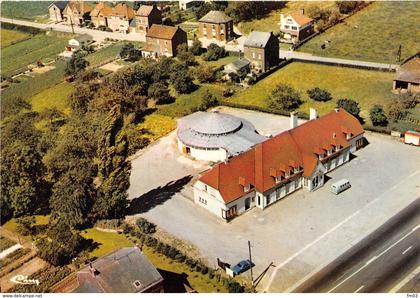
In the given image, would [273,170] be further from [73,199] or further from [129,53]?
[129,53]

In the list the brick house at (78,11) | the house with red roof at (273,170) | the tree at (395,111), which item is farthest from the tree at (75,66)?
the tree at (395,111)

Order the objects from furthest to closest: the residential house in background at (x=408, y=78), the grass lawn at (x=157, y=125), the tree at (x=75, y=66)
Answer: the tree at (x=75, y=66) < the residential house in background at (x=408, y=78) < the grass lawn at (x=157, y=125)

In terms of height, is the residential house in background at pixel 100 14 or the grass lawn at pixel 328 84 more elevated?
the residential house in background at pixel 100 14

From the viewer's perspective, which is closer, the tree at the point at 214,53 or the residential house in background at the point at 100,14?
the tree at the point at 214,53

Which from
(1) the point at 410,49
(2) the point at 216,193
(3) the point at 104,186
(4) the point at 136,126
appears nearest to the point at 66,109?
(4) the point at 136,126

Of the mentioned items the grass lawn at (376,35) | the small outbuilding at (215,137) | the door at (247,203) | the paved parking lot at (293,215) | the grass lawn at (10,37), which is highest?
the grass lawn at (376,35)

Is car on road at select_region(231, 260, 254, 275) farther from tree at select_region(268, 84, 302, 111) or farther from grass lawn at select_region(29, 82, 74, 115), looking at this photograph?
grass lawn at select_region(29, 82, 74, 115)

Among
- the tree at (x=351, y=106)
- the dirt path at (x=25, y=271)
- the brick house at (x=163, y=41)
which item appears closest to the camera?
the dirt path at (x=25, y=271)

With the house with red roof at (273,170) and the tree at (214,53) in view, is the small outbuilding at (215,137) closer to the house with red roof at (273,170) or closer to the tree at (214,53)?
the house with red roof at (273,170)
